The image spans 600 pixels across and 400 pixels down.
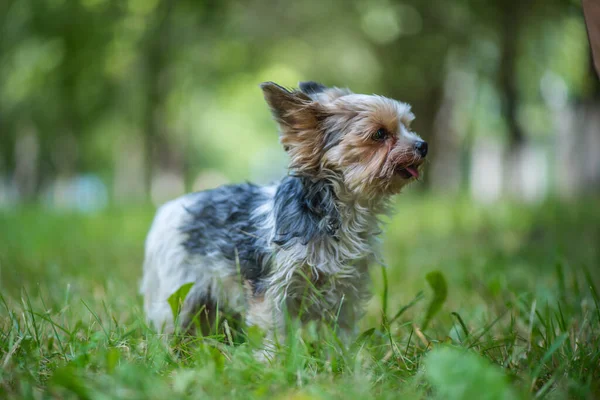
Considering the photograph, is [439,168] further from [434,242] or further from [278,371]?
[278,371]

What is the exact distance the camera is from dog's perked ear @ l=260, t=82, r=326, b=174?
11.3 ft

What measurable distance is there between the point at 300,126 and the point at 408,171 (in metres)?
0.71

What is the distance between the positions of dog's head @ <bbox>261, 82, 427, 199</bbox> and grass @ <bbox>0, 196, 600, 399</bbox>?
70 cm

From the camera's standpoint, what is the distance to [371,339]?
127 inches


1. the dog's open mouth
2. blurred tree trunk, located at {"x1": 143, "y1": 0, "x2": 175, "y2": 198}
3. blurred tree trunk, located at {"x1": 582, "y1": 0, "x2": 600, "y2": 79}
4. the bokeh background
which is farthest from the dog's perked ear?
blurred tree trunk, located at {"x1": 143, "y1": 0, "x2": 175, "y2": 198}

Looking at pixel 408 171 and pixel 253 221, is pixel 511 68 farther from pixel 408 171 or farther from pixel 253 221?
pixel 253 221

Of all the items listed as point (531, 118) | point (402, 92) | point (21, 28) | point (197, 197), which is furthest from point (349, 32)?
point (197, 197)

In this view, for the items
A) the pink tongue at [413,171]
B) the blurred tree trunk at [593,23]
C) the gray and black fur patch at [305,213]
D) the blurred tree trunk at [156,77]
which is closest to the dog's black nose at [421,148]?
the pink tongue at [413,171]

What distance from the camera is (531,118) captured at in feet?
84.9

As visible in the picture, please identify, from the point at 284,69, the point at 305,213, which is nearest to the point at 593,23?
the point at 305,213

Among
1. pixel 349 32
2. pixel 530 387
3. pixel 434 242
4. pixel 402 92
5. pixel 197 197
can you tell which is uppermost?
pixel 349 32

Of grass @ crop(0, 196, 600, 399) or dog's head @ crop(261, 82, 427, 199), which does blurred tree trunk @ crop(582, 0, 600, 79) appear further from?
grass @ crop(0, 196, 600, 399)

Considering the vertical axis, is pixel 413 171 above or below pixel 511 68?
below

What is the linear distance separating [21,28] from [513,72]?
11.2 m
